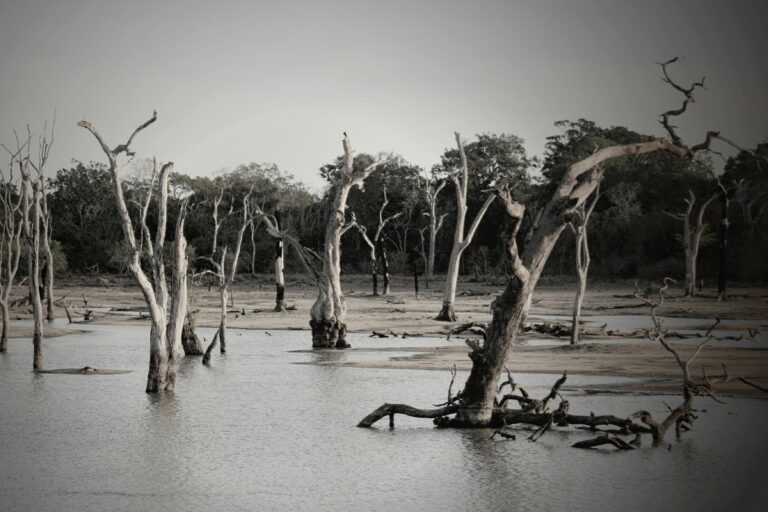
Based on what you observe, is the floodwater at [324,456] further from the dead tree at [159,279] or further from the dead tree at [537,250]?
the dead tree at [537,250]

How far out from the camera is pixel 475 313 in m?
42.2

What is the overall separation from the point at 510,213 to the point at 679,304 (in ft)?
110

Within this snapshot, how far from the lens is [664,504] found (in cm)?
1198

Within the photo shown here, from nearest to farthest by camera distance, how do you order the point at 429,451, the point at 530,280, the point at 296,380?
the point at 530,280 < the point at 429,451 < the point at 296,380

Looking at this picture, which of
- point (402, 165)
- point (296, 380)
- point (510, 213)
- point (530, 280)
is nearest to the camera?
→ point (510, 213)

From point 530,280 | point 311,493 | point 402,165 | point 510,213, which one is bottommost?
point 311,493

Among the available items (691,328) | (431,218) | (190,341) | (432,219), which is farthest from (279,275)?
(691,328)

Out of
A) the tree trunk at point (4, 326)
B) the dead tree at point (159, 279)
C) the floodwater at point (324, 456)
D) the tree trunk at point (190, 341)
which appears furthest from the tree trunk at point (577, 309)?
the tree trunk at point (4, 326)

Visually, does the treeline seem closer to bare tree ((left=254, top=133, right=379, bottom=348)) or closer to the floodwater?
bare tree ((left=254, top=133, right=379, bottom=348))

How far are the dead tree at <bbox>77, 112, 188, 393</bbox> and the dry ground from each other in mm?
7290

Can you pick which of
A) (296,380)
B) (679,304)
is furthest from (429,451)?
(679,304)

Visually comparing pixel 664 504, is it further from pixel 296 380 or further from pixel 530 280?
pixel 296 380

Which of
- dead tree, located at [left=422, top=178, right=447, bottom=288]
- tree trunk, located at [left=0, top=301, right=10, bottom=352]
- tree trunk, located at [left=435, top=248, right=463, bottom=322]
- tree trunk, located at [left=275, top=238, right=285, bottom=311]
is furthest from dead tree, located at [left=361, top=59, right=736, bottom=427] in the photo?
dead tree, located at [left=422, top=178, right=447, bottom=288]

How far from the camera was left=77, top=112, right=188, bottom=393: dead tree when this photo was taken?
60.7 ft
